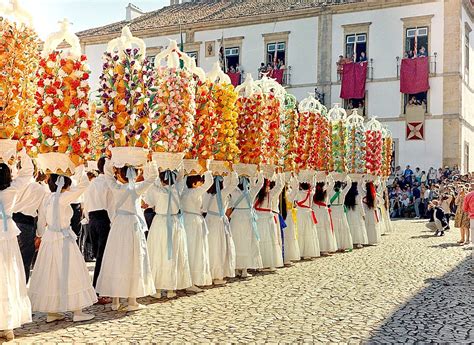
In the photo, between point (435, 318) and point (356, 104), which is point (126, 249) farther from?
point (356, 104)

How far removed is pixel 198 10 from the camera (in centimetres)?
4100

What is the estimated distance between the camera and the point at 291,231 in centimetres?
1230

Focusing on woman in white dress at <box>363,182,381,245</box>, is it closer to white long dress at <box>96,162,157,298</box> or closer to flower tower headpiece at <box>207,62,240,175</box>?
flower tower headpiece at <box>207,62,240,175</box>

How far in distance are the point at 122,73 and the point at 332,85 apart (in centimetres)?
2808

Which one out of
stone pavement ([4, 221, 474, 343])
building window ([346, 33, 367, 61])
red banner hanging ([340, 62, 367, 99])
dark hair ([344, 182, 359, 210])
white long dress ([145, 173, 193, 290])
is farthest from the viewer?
building window ([346, 33, 367, 61])

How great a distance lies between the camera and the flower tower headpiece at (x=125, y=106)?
7691 mm

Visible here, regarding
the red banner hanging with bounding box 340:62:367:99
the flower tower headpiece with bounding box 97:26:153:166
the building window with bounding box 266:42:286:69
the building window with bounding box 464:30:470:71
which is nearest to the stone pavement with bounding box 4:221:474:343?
the flower tower headpiece with bounding box 97:26:153:166

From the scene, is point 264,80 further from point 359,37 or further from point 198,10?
point 198,10

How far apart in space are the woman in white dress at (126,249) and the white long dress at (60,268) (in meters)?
0.42

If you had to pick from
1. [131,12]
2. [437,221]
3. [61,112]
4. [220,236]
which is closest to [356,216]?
[437,221]

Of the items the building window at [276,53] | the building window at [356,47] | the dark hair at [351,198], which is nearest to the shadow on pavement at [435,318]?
the dark hair at [351,198]

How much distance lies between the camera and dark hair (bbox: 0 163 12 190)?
637 cm

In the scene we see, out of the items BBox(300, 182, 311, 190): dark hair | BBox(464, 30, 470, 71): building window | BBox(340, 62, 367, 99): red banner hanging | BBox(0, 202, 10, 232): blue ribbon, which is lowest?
BBox(0, 202, 10, 232): blue ribbon

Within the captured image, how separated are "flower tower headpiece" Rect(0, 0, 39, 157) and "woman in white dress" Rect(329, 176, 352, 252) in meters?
9.15
